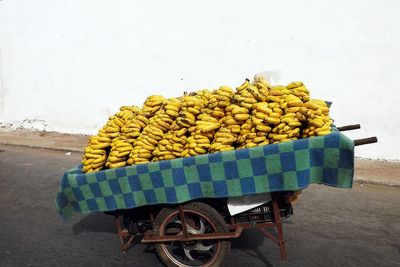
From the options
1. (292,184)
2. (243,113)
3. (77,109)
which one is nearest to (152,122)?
(243,113)

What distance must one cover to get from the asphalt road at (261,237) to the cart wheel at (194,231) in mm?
383

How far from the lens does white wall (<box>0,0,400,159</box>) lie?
859 cm

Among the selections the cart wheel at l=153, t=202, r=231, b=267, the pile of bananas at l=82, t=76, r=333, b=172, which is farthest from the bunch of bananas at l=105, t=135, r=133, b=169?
the cart wheel at l=153, t=202, r=231, b=267

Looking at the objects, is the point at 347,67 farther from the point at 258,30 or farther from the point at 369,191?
the point at 369,191

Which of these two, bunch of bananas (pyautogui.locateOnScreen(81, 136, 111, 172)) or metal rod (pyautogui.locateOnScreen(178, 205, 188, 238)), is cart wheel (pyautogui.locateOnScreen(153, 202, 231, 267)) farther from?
bunch of bananas (pyautogui.locateOnScreen(81, 136, 111, 172))

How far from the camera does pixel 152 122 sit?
452 centimetres

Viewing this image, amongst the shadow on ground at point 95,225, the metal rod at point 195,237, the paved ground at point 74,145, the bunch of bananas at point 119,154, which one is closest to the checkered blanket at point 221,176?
the bunch of bananas at point 119,154

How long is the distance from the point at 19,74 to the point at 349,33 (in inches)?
438

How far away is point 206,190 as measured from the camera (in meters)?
3.97

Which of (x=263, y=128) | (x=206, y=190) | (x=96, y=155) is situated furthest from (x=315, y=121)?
(x=96, y=155)

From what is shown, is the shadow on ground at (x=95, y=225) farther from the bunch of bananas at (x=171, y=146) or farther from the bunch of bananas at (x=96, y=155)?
the bunch of bananas at (x=171, y=146)

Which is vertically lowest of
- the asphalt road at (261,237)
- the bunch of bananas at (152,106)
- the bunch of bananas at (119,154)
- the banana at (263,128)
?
the asphalt road at (261,237)

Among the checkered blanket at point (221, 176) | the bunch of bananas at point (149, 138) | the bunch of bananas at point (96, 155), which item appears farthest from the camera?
the bunch of bananas at point (96, 155)

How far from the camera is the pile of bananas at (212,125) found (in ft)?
12.8
